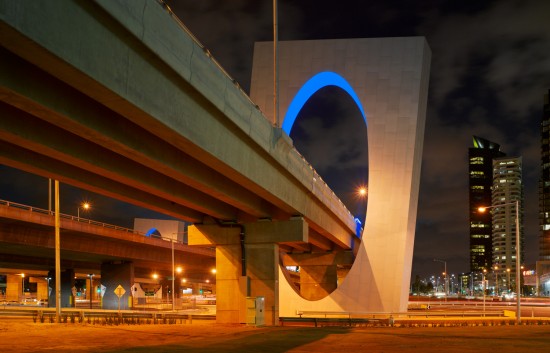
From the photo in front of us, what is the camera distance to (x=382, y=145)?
49.2 metres

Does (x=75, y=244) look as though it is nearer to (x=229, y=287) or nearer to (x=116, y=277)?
(x=116, y=277)

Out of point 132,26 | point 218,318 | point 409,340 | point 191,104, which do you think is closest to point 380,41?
point 218,318

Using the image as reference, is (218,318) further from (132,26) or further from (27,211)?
(132,26)

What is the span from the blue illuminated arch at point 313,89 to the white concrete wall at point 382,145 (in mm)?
434

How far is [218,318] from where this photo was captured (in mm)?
33719

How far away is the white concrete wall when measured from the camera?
48.0 metres

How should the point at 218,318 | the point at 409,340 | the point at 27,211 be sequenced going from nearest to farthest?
1. the point at 409,340
2. the point at 218,318
3. the point at 27,211

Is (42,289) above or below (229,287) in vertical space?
below

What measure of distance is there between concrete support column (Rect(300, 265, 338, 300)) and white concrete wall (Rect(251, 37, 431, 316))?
9644 millimetres

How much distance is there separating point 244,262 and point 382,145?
768 inches

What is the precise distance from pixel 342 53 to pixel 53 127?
1464 inches

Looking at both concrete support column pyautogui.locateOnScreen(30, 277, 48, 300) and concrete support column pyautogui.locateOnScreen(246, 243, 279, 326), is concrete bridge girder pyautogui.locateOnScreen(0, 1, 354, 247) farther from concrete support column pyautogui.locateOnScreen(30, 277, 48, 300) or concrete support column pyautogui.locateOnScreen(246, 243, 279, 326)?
concrete support column pyautogui.locateOnScreen(30, 277, 48, 300)

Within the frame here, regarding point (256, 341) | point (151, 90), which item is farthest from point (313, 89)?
point (151, 90)

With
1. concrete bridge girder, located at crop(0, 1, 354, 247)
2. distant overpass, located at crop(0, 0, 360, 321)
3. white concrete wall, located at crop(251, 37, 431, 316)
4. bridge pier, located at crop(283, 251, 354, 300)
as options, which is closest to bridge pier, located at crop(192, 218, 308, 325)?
distant overpass, located at crop(0, 0, 360, 321)
